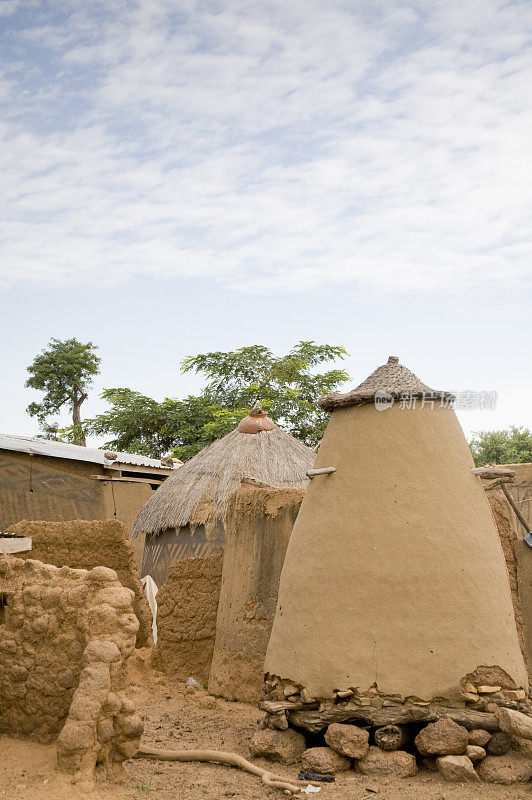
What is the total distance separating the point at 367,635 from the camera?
504 cm

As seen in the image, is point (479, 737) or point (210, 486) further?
point (210, 486)

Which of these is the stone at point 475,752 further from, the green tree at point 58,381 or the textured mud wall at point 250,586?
the green tree at point 58,381

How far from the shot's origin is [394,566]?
5156mm

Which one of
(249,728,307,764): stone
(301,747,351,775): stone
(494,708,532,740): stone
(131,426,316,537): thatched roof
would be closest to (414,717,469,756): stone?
(494,708,532,740): stone

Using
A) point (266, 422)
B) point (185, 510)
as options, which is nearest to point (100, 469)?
point (185, 510)

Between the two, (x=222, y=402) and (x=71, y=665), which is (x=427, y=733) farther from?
(x=222, y=402)

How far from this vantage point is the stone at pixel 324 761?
4844mm

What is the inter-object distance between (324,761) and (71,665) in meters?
1.69

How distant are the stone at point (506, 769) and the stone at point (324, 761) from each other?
850 mm

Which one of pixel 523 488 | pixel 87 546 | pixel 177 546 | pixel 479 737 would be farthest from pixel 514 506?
pixel 177 546

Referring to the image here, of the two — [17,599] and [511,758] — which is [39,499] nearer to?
[17,599]

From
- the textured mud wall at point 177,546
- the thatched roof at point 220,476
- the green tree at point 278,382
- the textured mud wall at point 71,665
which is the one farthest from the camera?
the green tree at point 278,382

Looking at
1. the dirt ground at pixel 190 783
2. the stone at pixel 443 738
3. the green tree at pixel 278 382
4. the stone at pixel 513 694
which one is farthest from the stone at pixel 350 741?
the green tree at pixel 278 382

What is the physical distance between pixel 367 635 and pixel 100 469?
864 centimetres
